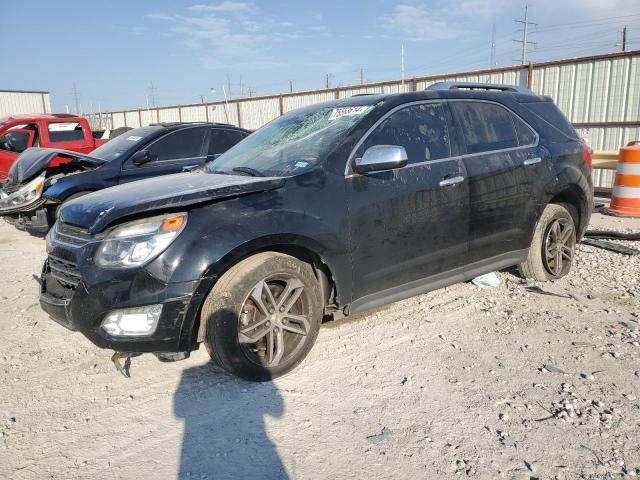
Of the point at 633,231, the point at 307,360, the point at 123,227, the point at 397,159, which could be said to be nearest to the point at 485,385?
the point at 307,360

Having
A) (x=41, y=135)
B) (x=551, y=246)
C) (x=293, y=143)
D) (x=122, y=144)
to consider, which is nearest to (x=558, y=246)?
(x=551, y=246)

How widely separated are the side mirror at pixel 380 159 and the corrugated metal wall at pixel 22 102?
31.0 metres

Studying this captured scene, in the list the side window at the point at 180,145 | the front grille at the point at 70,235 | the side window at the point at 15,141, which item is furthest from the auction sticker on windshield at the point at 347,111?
the side window at the point at 15,141

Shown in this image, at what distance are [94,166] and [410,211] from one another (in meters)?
5.18

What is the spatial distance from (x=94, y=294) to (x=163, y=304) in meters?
0.39

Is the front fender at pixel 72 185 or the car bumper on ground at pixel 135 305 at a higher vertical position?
the front fender at pixel 72 185

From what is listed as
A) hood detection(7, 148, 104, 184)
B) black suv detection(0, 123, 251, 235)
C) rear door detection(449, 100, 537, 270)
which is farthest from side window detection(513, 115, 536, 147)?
hood detection(7, 148, 104, 184)

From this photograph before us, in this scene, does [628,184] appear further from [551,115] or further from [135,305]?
[135,305]

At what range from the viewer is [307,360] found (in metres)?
3.39

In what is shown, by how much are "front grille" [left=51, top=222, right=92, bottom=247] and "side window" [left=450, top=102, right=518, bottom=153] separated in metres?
2.87

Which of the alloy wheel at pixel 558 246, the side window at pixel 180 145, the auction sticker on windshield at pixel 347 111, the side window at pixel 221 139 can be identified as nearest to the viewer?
the auction sticker on windshield at pixel 347 111

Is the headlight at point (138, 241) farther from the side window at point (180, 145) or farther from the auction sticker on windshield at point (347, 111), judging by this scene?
the side window at point (180, 145)

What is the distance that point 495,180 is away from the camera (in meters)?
4.07

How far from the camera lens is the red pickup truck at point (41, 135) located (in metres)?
10.6
